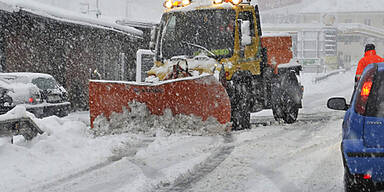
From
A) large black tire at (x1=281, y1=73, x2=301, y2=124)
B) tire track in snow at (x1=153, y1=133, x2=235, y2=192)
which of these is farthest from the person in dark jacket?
tire track in snow at (x1=153, y1=133, x2=235, y2=192)

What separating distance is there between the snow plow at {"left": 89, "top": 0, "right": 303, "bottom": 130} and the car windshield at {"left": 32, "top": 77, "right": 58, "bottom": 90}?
312 centimetres

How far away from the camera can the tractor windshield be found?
34.2 ft

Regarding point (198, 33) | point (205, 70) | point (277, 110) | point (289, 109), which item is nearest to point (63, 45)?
point (198, 33)

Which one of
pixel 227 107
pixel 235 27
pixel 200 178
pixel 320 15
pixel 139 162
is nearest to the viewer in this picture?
pixel 200 178

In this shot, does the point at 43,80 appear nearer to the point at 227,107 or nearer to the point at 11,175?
the point at 227,107

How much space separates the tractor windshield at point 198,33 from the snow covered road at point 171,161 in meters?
1.82

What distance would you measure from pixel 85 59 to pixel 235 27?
416 inches

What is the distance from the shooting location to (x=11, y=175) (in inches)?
238

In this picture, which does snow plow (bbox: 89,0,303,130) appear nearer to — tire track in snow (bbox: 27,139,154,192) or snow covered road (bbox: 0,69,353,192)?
snow covered road (bbox: 0,69,353,192)

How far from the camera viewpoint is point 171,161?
7039 mm

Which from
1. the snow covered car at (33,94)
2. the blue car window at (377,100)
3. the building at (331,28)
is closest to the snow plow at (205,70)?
the snow covered car at (33,94)

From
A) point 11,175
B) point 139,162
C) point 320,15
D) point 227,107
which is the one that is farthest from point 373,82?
point 320,15

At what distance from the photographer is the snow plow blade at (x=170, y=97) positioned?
925 centimetres

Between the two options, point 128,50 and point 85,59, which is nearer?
point 85,59
